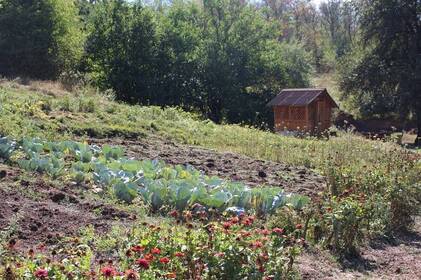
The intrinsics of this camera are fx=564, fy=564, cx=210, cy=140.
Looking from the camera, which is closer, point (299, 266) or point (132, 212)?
point (299, 266)

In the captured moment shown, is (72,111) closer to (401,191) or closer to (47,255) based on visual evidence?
(401,191)

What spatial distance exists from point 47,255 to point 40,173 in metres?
2.67

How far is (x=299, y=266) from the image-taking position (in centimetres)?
476

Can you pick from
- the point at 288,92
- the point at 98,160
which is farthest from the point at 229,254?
the point at 288,92

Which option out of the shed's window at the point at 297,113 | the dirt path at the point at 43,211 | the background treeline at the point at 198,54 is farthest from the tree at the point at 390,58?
the dirt path at the point at 43,211

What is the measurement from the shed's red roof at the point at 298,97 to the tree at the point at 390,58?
4.78m

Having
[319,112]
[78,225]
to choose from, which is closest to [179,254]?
[78,225]

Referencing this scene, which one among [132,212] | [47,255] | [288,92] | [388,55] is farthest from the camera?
[388,55]

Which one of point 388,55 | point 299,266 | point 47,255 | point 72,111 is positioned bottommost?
point 299,266

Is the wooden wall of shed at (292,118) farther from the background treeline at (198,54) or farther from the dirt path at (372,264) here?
the dirt path at (372,264)

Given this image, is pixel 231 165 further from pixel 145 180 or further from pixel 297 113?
pixel 297 113

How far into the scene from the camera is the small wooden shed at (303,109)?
24.1 metres

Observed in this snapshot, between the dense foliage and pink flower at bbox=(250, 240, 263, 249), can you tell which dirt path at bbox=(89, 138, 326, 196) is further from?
the dense foliage

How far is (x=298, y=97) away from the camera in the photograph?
2456cm
